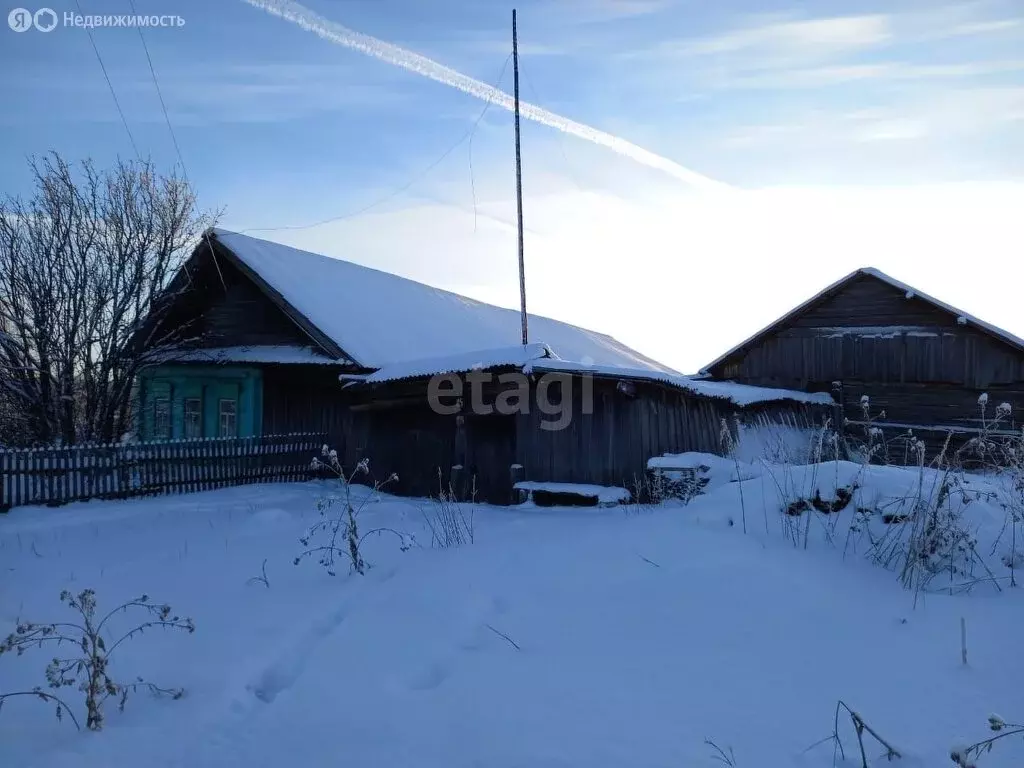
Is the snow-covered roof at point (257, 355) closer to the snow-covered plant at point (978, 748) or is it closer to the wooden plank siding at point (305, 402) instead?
the wooden plank siding at point (305, 402)

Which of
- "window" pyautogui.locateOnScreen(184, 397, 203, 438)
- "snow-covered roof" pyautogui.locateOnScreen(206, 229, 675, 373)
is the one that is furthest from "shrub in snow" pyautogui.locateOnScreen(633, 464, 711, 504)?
"window" pyautogui.locateOnScreen(184, 397, 203, 438)

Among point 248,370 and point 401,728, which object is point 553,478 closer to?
point 401,728

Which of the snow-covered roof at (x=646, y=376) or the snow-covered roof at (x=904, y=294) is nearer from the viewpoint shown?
the snow-covered roof at (x=646, y=376)

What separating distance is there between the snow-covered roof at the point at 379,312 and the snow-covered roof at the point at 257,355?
796mm

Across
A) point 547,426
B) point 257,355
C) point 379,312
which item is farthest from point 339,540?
point 379,312

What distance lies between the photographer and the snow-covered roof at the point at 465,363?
9.92 m

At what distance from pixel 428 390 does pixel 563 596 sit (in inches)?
300

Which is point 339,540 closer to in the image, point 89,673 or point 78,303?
point 89,673

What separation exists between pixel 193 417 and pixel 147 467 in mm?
5877

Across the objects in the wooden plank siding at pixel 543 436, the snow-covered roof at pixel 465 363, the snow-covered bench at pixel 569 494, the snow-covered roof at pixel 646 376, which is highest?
the snow-covered roof at pixel 465 363

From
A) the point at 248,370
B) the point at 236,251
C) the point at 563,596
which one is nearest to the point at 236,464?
the point at 248,370

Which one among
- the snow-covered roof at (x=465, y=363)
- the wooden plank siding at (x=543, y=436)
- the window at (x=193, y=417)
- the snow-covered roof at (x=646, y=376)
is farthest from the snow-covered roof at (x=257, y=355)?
the snow-covered roof at (x=646, y=376)

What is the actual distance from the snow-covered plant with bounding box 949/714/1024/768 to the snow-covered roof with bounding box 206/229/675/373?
1025 cm

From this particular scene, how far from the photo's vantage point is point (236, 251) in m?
14.5
